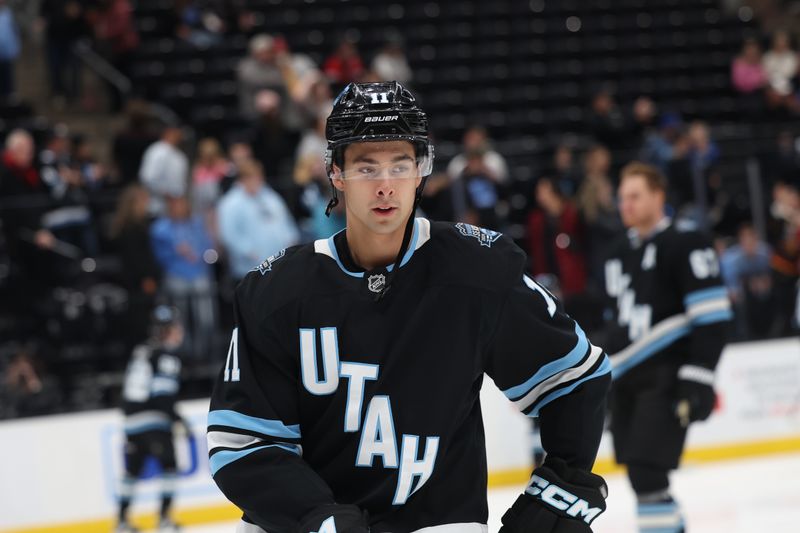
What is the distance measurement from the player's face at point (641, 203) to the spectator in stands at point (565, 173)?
487 centimetres

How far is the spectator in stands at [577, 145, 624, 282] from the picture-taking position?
986 cm

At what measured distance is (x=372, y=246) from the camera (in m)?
2.63

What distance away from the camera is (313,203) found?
927cm

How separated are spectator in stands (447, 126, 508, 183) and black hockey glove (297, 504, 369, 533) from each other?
741cm

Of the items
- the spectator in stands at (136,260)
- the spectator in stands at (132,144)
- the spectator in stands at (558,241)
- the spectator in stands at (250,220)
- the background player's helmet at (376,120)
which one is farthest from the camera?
the spectator in stands at (132,144)

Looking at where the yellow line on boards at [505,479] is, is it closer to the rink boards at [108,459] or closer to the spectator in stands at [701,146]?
the rink boards at [108,459]

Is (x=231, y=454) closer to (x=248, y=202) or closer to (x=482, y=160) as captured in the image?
(x=248, y=202)

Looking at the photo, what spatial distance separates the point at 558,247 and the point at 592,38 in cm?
606

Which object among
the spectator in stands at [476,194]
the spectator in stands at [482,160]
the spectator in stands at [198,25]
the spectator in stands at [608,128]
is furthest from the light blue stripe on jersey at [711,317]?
the spectator in stands at [198,25]

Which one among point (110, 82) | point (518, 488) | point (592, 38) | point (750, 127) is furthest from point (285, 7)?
point (518, 488)

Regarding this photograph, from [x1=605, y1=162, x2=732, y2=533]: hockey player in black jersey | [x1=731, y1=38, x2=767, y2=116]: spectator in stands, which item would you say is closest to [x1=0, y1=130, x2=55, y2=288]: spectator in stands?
[x1=605, y1=162, x2=732, y2=533]: hockey player in black jersey

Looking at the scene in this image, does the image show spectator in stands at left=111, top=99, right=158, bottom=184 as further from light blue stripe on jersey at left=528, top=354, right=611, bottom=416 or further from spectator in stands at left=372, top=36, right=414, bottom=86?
light blue stripe on jersey at left=528, top=354, right=611, bottom=416

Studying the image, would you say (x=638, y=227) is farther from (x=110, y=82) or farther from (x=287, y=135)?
(x=110, y=82)

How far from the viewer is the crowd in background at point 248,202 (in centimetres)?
898
